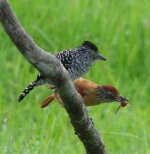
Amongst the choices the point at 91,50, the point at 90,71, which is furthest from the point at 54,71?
the point at 90,71

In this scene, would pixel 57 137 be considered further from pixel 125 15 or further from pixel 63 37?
pixel 125 15

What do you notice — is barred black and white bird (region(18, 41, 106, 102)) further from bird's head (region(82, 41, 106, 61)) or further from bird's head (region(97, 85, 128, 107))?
bird's head (region(97, 85, 128, 107))

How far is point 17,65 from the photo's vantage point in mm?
8617

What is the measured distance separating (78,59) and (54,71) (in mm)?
1697

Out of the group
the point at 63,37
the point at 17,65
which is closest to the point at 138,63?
the point at 63,37

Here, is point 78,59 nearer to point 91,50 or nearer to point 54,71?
point 91,50

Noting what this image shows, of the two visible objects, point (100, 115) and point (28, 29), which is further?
point (28, 29)

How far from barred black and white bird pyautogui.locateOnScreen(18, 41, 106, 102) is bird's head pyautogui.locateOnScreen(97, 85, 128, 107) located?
1.24 feet

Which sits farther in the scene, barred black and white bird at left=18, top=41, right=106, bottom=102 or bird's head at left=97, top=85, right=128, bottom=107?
barred black and white bird at left=18, top=41, right=106, bottom=102

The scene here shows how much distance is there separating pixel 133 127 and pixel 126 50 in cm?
171

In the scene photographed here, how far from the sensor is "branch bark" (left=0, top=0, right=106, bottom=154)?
4453mm

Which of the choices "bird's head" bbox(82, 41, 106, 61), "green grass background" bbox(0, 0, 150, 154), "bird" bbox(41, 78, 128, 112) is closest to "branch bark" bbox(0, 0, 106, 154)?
"bird" bbox(41, 78, 128, 112)

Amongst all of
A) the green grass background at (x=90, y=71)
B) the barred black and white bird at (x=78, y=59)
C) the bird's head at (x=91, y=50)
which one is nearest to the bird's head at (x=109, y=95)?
the barred black and white bird at (x=78, y=59)

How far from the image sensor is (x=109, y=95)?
5832 millimetres
